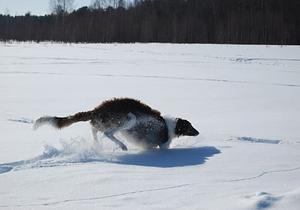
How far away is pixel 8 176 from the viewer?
468cm

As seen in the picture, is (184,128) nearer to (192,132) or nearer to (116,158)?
(192,132)

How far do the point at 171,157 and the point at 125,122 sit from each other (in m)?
1.10

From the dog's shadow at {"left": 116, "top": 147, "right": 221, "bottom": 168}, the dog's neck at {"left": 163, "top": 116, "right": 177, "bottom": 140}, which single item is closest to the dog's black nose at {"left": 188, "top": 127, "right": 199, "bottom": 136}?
the dog's neck at {"left": 163, "top": 116, "right": 177, "bottom": 140}

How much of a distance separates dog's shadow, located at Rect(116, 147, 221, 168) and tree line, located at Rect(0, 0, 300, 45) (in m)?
60.6

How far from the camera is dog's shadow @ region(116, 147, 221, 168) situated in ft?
18.8

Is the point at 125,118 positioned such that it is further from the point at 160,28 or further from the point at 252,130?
the point at 160,28

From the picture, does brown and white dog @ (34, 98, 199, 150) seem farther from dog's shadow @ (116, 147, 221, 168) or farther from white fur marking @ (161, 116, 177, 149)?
dog's shadow @ (116, 147, 221, 168)

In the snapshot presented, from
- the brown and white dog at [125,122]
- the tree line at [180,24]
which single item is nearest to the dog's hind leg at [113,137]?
the brown and white dog at [125,122]

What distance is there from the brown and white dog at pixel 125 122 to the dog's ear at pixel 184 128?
0.25 m

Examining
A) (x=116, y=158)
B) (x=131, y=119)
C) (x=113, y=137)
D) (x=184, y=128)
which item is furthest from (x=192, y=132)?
(x=116, y=158)

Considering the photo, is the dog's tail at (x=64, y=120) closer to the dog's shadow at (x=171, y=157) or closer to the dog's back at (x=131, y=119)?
the dog's back at (x=131, y=119)

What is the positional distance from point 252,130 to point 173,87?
26.7ft

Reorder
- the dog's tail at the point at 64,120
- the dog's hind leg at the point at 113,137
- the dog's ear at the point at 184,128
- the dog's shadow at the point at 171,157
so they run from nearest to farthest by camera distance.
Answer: the dog's shadow at the point at 171,157
the dog's hind leg at the point at 113,137
the dog's tail at the point at 64,120
the dog's ear at the point at 184,128

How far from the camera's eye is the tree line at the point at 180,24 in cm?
6725
